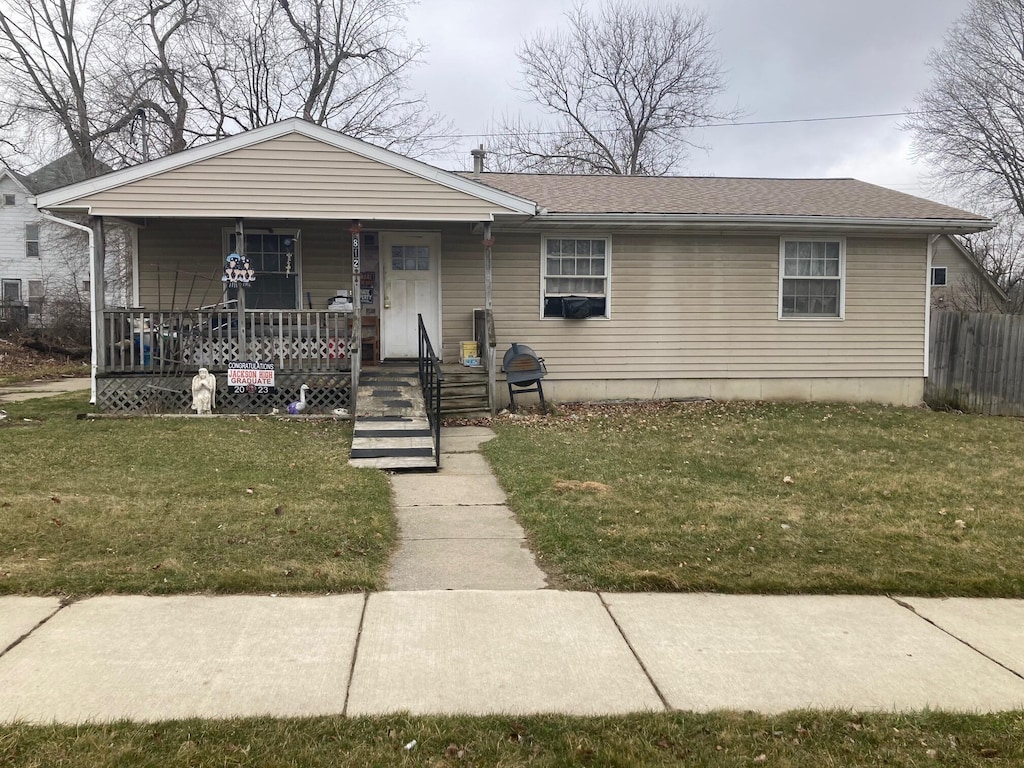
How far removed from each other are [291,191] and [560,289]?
15.2ft

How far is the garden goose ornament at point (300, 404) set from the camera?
11.3 meters

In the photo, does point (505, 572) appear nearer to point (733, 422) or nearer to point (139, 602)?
point (139, 602)

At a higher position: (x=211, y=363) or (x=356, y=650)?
(x=211, y=363)

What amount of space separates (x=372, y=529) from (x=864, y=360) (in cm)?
1105

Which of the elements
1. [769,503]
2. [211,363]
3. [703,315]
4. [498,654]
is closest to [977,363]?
[703,315]

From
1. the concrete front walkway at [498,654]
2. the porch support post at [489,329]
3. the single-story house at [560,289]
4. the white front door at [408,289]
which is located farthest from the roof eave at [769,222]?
the concrete front walkway at [498,654]

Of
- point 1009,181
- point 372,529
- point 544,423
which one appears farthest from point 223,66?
point 1009,181

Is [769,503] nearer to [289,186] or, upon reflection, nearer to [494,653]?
[494,653]

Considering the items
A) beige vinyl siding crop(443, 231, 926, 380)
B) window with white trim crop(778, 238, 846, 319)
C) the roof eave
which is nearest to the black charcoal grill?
beige vinyl siding crop(443, 231, 926, 380)

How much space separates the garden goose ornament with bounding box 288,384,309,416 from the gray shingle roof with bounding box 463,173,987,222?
4657 mm

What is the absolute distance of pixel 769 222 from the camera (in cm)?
1279

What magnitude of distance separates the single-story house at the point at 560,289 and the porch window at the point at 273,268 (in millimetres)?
23

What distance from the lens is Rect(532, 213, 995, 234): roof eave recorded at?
12422mm

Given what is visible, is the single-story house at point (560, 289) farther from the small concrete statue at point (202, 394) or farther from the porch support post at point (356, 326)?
the small concrete statue at point (202, 394)
